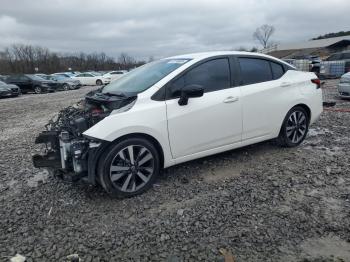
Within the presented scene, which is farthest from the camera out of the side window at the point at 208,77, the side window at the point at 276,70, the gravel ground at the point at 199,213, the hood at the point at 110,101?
the side window at the point at 276,70

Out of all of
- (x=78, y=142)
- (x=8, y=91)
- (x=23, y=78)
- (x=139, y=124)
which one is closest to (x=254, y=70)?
(x=139, y=124)

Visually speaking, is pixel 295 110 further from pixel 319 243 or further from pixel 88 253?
pixel 88 253

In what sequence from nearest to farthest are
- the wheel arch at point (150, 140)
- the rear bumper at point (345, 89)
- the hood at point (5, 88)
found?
the wheel arch at point (150, 140) → the rear bumper at point (345, 89) → the hood at point (5, 88)

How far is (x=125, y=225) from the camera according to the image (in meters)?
3.34

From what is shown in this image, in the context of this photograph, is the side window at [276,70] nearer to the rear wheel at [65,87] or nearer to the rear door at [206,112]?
the rear door at [206,112]

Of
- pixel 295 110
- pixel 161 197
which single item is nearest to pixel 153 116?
pixel 161 197

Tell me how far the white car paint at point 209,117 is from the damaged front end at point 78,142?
155 mm

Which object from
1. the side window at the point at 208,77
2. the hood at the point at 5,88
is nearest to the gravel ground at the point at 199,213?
the side window at the point at 208,77

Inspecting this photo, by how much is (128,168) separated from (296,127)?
10.3 feet

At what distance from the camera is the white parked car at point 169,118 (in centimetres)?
370

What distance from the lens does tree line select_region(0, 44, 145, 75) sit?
63625 mm

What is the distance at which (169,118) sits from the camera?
396cm

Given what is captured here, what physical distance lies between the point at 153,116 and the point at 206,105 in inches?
31.4

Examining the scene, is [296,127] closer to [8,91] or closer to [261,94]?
[261,94]
